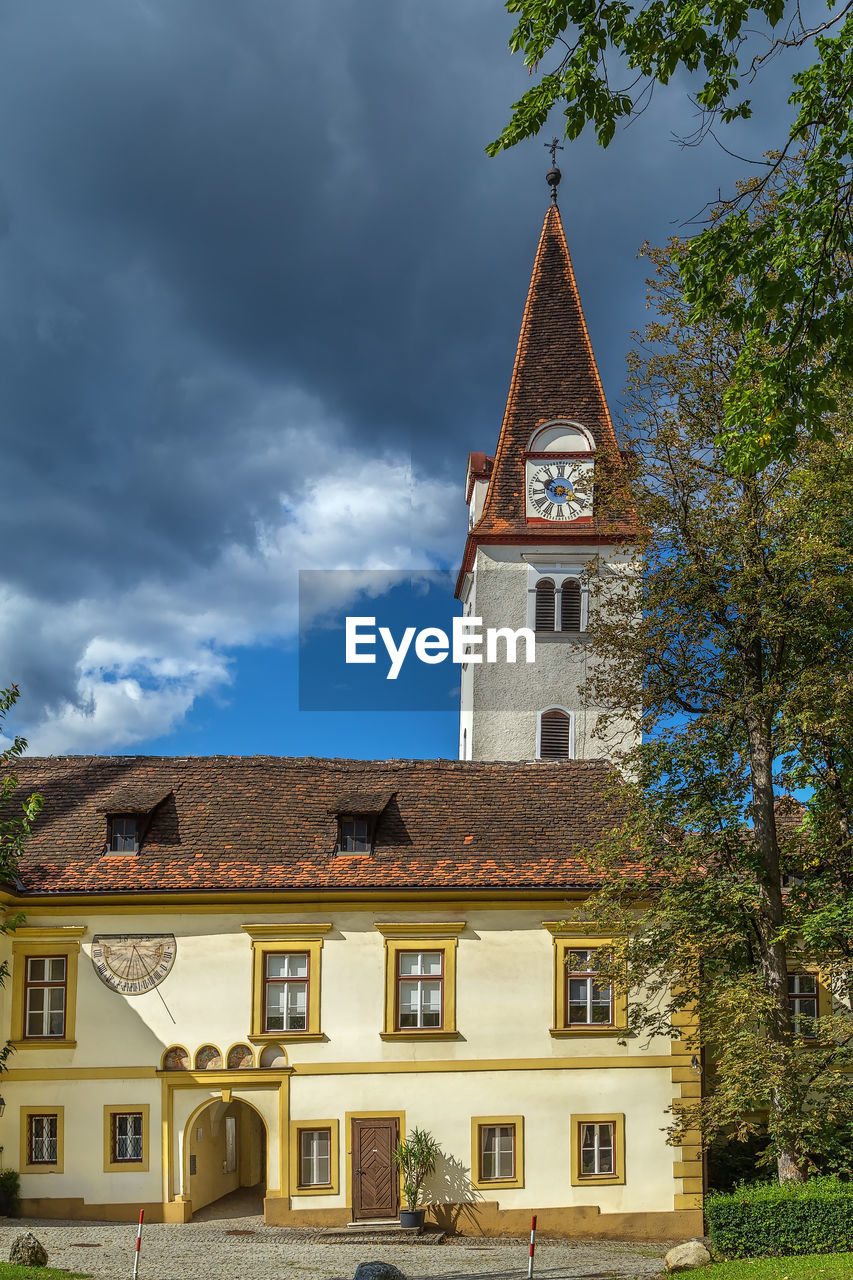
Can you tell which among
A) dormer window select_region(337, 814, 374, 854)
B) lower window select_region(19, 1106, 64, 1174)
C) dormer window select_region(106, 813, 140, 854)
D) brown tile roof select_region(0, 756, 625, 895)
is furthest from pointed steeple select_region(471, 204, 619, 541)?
lower window select_region(19, 1106, 64, 1174)

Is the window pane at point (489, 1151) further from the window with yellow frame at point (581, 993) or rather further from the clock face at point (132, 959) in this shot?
the clock face at point (132, 959)

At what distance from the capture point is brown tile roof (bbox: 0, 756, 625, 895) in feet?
79.6

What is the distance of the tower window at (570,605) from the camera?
129 ft

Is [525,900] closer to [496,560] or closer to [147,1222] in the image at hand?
[147,1222]

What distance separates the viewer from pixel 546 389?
4203 cm

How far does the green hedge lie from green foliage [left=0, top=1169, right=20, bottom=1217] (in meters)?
12.9

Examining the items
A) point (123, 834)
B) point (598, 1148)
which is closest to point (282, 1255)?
point (598, 1148)

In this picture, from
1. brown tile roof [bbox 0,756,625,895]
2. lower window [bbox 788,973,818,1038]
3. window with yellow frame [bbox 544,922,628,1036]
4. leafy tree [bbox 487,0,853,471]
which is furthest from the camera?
lower window [bbox 788,973,818,1038]

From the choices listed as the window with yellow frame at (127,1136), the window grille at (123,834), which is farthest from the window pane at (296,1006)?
the window grille at (123,834)

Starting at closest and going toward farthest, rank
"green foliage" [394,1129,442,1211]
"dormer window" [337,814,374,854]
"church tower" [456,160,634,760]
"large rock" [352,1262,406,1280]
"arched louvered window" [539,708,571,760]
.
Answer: "large rock" [352,1262,406,1280] → "green foliage" [394,1129,442,1211] → "dormer window" [337,814,374,854] → "arched louvered window" [539,708,571,760] → "church tower" [456,160,634,760]

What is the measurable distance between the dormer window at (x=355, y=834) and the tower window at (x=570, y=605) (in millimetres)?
15798

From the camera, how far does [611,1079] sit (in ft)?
77.9

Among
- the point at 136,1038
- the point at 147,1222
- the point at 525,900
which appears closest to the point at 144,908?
the point at 136,1038

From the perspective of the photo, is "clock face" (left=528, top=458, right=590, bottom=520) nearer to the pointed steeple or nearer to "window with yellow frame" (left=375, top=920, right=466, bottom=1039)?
the pointed steeple
